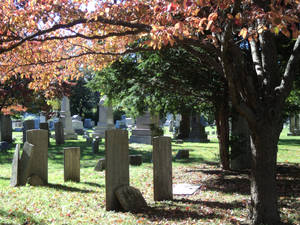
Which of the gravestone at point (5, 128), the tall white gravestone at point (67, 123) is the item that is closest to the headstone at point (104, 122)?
the tall white gravestone at point (67, 123)

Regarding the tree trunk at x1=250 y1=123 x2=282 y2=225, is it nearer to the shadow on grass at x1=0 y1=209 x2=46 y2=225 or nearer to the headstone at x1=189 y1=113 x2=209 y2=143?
the shadow on grass at x1=0 y1=209 x2=46 y2=225

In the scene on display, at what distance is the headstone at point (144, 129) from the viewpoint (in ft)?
62.8

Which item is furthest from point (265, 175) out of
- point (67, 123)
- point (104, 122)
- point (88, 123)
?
point (88, 123)

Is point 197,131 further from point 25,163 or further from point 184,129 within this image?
point 25,163

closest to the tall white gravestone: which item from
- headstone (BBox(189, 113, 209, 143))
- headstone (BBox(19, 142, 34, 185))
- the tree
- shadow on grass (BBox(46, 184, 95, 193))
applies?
headstone (BBox(189, 113, 209, 143))

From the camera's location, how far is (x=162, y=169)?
21.2 ft

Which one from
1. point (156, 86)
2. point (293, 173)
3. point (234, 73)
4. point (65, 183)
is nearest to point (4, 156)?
point (65, 183)

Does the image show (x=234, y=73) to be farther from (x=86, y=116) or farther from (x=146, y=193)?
(x=86, y=116)

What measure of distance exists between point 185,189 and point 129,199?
7.67ft

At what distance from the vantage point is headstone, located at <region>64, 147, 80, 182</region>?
877cm

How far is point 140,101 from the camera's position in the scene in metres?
10.1

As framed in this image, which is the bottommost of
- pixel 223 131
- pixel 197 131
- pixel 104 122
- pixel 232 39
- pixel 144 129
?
pixel 197 131

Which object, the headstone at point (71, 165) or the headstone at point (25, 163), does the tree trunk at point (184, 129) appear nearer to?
the headstone at point (71, 165)

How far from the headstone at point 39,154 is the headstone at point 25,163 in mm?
216
